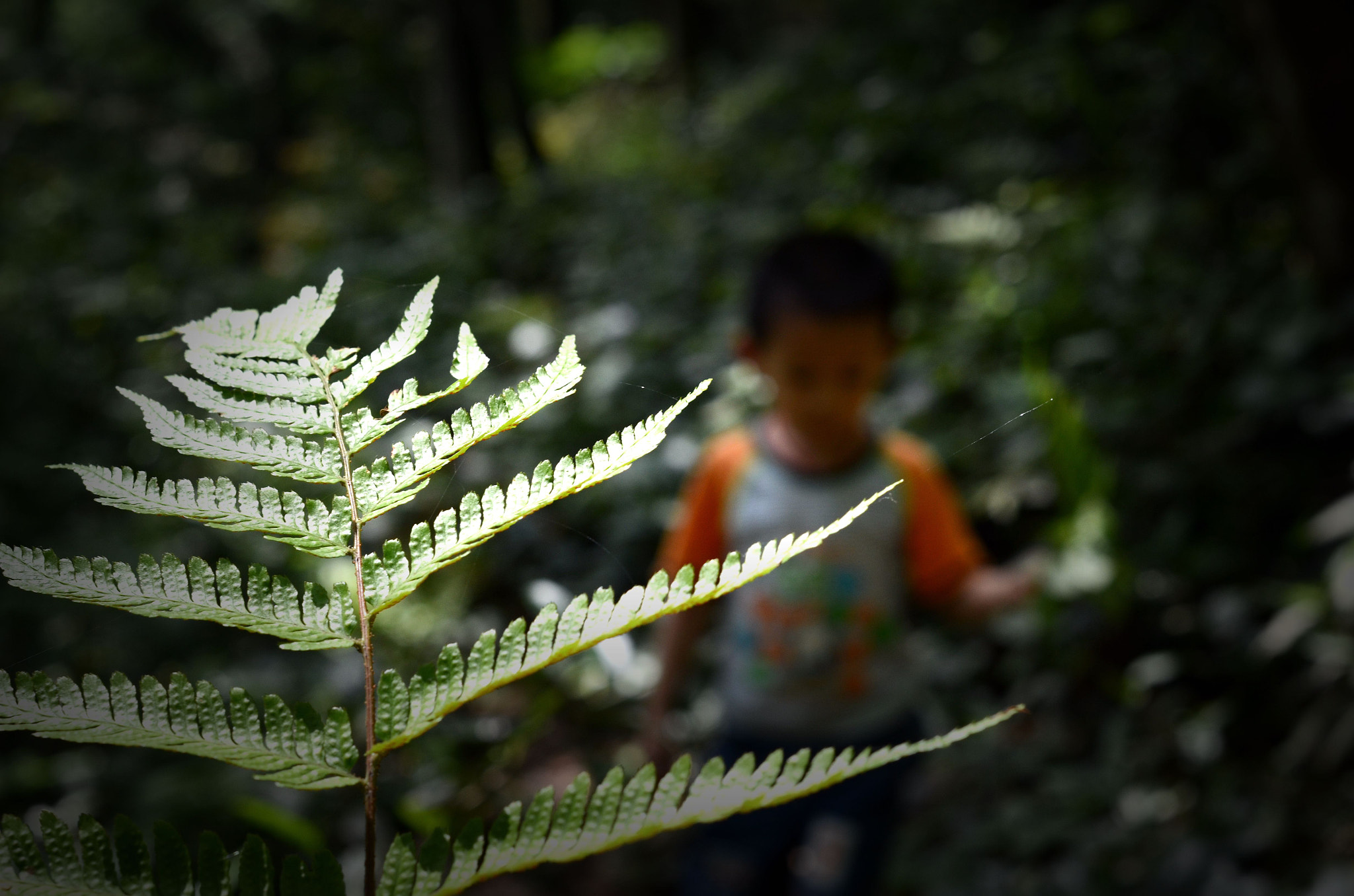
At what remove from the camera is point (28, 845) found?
37 centimetres

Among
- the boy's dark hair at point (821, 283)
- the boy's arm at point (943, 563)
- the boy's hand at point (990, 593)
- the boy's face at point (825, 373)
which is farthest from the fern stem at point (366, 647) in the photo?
the boy's hand at point (990, 593)

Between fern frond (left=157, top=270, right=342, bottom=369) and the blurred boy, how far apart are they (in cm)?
78

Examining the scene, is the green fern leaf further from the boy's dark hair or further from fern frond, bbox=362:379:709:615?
the boy's dark hair

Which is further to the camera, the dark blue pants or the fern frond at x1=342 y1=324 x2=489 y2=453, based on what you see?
the dark blue pants

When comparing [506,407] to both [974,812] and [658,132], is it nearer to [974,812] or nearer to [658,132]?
[974,812]

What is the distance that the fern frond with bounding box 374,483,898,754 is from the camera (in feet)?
1.30

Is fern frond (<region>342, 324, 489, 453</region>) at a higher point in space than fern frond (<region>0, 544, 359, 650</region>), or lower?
higher

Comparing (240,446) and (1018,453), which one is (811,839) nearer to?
(1018,453)

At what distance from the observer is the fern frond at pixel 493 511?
40cm

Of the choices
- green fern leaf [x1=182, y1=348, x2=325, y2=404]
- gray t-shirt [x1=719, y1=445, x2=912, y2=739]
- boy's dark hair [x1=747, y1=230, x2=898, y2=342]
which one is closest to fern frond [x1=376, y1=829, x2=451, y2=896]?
green fern leaf [x1=182, y1=348, x2=325, y2=404]

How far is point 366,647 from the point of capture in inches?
15.6

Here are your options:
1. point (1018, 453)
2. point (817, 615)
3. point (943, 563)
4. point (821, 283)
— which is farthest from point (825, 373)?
point (1018, 453)

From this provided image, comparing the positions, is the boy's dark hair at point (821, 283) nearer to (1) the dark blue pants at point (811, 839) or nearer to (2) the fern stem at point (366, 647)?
(1) the dark blue pants at point (811, 839)

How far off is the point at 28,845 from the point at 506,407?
27cm
